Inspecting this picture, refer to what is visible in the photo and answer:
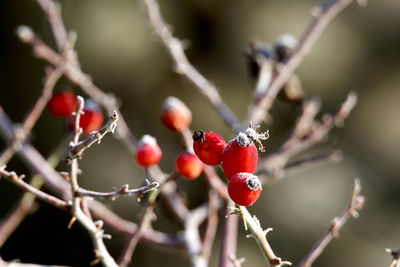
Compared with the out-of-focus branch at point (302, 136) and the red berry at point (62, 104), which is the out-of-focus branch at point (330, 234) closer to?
the out-of-focus branch at point (302, 136)

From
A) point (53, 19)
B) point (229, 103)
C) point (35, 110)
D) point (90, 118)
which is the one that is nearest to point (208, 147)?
point (90, 118)

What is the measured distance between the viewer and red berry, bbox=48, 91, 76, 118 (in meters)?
1.07

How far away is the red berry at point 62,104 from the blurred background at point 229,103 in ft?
3.12

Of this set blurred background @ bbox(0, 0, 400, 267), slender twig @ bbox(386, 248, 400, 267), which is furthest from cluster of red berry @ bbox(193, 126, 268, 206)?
blurred background @ bbox(0, 0, 400, 267)

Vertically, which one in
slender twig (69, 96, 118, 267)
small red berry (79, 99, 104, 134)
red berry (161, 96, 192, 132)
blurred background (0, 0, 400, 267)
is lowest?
slender twig (69, 96, 118, 267)

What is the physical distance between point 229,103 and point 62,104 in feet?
3.89

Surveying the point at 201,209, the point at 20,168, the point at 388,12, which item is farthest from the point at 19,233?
the point at 388,12

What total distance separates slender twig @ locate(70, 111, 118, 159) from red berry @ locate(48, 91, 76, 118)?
52 centimetres

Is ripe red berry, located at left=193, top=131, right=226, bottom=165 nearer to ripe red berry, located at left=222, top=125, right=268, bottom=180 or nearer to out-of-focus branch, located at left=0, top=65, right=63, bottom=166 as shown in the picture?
ripe red berry, located at left=222, top=125, right=268, bottom=180

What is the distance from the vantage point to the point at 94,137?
1.82 ft

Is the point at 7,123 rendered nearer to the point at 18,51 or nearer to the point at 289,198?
the point at 18,51

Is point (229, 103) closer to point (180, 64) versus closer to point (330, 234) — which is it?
point (180, 64)

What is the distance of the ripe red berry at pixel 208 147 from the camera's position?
0.63 m

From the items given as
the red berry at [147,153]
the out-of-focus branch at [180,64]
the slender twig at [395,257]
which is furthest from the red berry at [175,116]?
the slender twig at [395,257]
